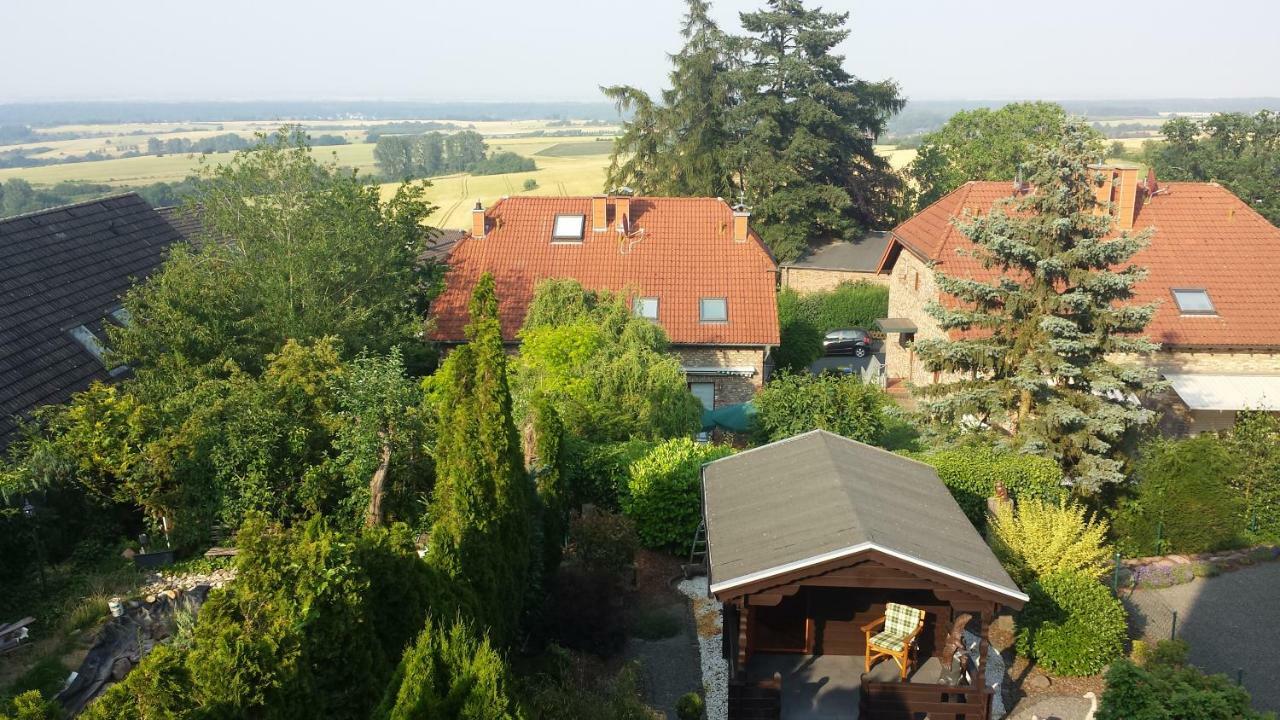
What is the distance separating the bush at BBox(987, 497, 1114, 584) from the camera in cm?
1412

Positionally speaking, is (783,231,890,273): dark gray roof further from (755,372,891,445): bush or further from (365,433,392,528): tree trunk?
(365,433,392,528): tree trunk

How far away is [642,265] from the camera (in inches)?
1081

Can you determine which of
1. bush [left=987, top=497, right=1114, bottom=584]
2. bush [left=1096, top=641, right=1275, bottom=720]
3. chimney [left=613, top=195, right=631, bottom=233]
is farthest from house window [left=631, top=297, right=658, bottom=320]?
bush [left=1096, top=641, right=1275, bottom=720]

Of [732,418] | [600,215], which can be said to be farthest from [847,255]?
[732,418]

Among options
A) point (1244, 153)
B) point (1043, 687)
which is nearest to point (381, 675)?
point (1043, 687)

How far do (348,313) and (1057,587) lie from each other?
15.3 m

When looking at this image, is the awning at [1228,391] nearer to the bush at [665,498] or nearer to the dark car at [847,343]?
the bush at [665,498]

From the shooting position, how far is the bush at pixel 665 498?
53.3 ft

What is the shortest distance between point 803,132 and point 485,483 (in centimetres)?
3306

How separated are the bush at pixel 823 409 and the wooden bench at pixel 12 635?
511 inches

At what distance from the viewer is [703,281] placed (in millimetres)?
26797

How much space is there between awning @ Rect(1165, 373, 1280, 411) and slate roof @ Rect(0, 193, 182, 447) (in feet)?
81.4

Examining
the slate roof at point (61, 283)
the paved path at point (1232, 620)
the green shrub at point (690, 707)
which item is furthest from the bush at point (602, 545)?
the slate roof at point (61, 283)

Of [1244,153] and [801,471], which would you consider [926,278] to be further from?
[1244,153]
